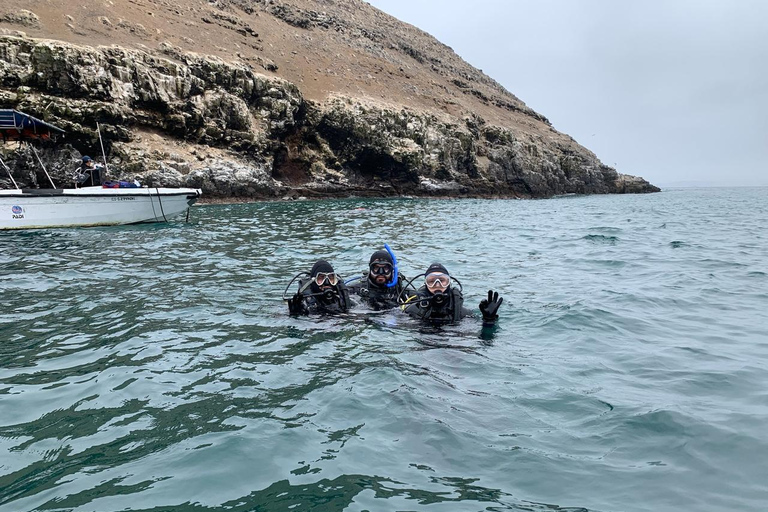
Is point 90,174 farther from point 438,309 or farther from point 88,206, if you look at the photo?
point 438,309

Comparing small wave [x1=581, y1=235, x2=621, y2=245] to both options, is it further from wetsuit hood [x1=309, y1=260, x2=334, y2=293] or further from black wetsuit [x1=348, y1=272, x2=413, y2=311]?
wetsuit hood [x1=309, y1=260, x2=334, y2=293]

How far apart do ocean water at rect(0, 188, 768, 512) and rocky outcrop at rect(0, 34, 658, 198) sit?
21.8 meters

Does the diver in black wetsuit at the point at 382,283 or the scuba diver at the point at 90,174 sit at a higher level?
the scuba diver at the point at 90,174

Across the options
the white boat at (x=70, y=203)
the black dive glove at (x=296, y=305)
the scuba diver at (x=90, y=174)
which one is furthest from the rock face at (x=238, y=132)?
the black dive glove at (x=296, y=305)

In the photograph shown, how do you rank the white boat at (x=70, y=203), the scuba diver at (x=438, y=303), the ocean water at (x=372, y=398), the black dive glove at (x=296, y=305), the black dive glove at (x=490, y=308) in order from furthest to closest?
the white boat at (x=70, y=203) < the black dive glove at (x=296, y=305) < the scuba diver at (x=438, y=303) < the black dive glove at (x=490, y=308) < the ocean water at (x=372, y=398)

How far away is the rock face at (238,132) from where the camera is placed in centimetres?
A: 2844

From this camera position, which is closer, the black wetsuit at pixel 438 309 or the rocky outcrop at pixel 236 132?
the black wetsuit at pixel 438 309

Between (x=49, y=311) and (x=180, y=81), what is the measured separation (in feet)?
99.5

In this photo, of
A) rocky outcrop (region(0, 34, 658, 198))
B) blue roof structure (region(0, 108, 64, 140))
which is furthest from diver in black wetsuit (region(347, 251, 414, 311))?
rocky outcrop (region(0, 34, 658, 198))

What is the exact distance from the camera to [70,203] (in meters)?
18.3

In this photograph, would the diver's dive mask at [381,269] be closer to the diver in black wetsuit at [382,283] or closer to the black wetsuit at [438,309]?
the diver in black wetsuit at [382,283]

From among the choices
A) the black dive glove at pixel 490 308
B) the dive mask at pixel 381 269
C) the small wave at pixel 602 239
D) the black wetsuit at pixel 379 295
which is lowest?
the black wetsuit at pixel 379 295

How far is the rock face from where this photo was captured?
2844 cm

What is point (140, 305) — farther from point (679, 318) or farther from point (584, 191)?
point (584, 191)
